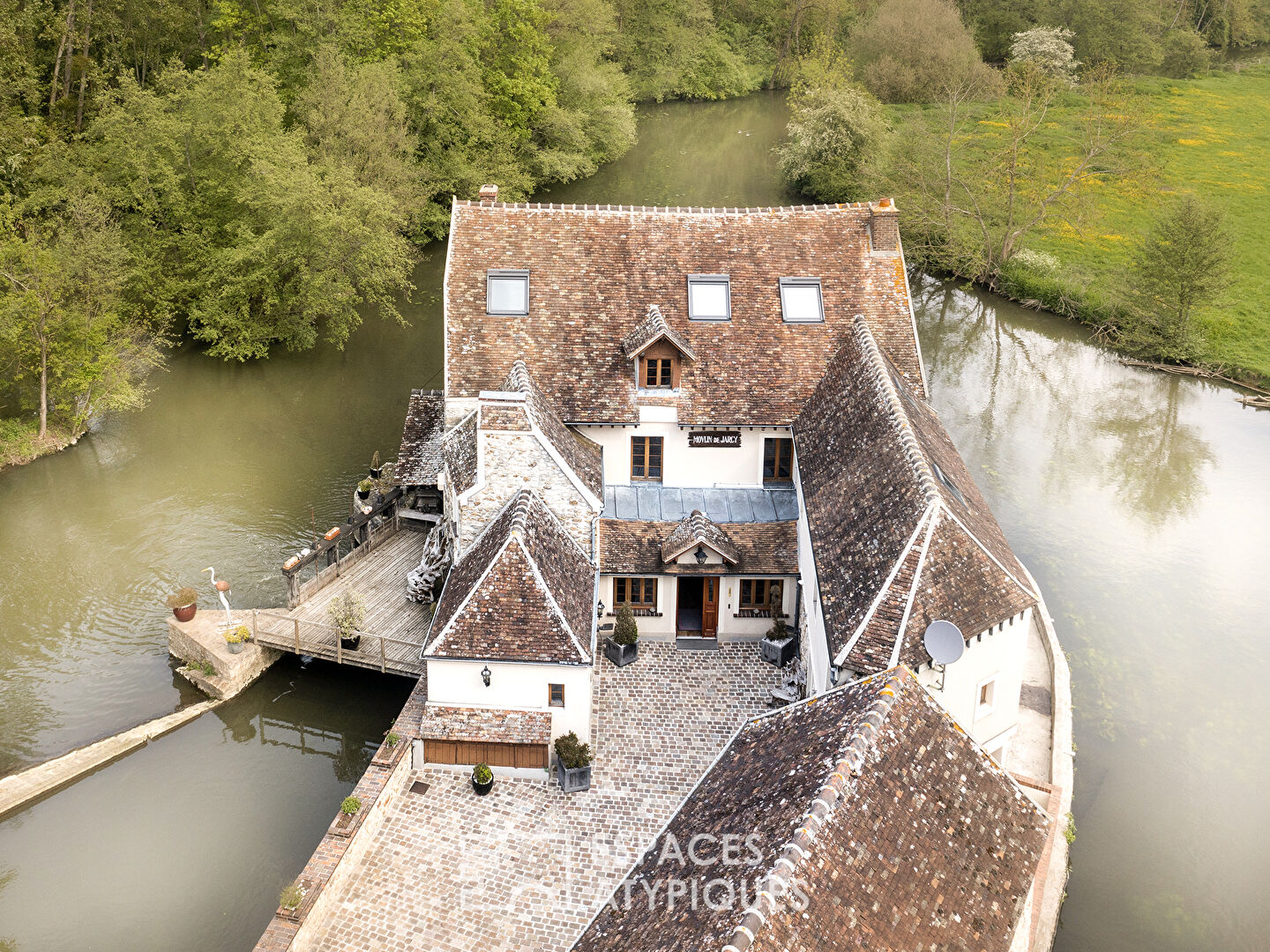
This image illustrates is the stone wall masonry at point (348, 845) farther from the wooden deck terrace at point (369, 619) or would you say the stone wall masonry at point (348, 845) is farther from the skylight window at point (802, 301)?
the skylight window at point (802, 301)

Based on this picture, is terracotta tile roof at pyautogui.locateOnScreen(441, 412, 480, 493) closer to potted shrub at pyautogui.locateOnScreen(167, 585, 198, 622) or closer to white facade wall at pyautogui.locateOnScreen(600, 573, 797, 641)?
white facade wall at pyautogui.locateOnScreen(600, 573, 797, 641)

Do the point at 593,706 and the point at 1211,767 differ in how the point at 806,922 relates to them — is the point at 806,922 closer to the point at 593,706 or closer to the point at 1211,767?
the point at 593,706

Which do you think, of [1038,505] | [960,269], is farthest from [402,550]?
[960,269]

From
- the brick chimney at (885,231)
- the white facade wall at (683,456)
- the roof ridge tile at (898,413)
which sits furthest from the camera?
the brick chimney at (885,231)

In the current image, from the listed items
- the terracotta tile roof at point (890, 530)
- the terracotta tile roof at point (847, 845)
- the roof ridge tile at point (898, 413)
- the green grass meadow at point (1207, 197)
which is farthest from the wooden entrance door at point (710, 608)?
the green grass meadow at point (1207, 197)

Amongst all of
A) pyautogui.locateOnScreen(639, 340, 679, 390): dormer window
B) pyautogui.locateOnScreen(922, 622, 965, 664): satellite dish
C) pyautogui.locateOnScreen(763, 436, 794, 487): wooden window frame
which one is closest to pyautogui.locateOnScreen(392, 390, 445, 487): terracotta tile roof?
pyautogui.locateOnScreen(639, 340, 679, 390): dormer window

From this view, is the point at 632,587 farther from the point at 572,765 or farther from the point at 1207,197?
the point at 1207,197
